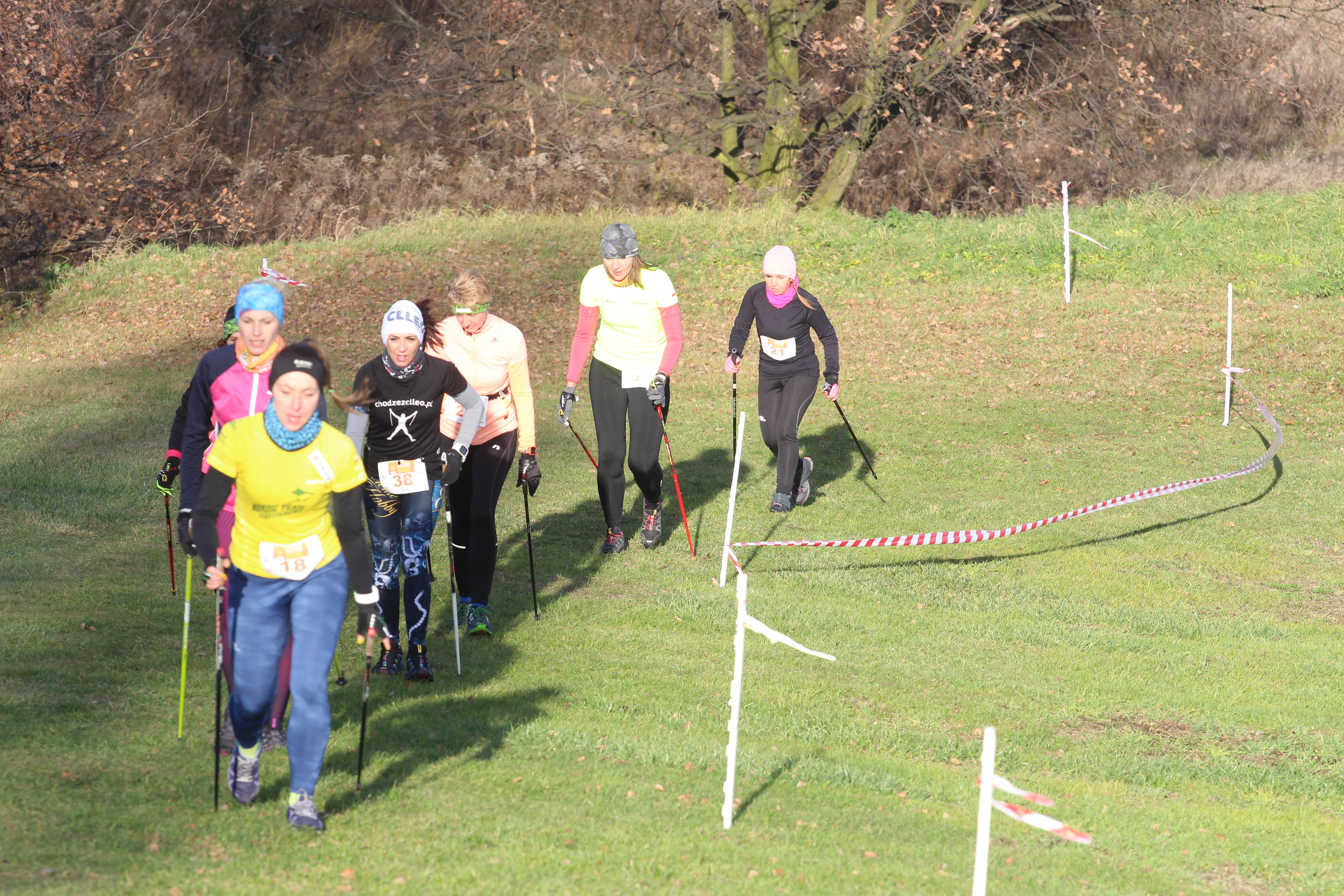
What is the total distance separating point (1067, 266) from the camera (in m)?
21.4

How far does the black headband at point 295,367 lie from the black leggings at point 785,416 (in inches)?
262

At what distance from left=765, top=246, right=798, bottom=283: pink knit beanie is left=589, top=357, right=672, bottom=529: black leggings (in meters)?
1.86

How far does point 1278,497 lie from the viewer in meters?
13.2

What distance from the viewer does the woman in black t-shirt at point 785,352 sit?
1156 cm

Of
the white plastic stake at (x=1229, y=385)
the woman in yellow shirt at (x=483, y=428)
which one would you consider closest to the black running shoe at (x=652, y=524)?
the woman in yellow shirt at (x=483, y=428)

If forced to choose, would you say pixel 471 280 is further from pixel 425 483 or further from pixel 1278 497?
pixel 1278 497

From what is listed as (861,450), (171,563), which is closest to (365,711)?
(171,563)

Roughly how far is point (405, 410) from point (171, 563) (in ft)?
10.7

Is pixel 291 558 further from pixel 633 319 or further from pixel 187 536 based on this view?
pixel 633 319

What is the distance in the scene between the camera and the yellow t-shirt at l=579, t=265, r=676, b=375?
1013 centimetres

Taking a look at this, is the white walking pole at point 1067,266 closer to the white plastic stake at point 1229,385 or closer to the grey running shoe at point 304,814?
the white plastic stake at point 1229,385

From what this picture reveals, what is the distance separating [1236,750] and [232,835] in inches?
207

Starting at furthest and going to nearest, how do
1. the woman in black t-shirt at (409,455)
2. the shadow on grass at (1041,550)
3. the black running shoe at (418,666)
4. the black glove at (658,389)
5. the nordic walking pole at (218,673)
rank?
1. the shadow on grass at (1041,550)
2. the black glove at (658,389)
3. the black running shoe at (418,666)
4. the woman in black t-shirt at (409,455)
5. the nordic walking pole at (218,673)

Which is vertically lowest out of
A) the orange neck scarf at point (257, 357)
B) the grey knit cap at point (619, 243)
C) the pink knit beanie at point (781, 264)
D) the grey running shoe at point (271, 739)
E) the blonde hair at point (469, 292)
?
the grey running shoe at point (271, 739)
